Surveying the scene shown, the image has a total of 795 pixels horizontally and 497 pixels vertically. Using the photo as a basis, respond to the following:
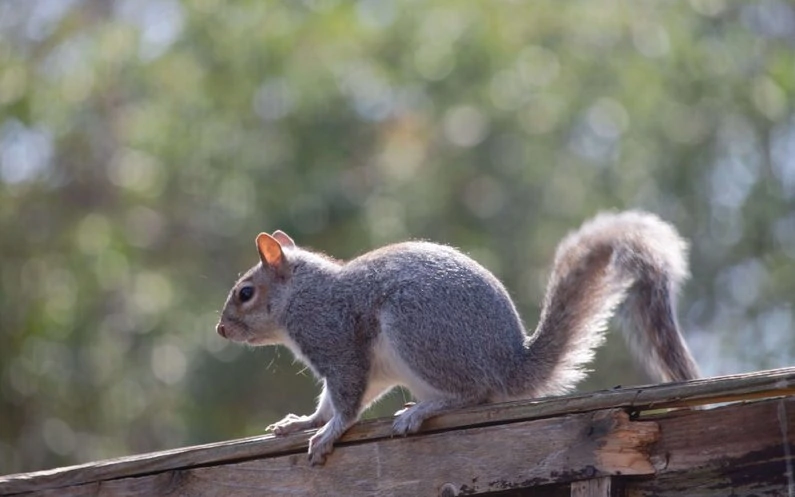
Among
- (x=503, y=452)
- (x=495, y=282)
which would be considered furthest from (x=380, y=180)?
(x=503, y=452)

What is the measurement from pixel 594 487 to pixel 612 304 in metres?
0.93

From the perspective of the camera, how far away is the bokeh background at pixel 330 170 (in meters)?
10.3

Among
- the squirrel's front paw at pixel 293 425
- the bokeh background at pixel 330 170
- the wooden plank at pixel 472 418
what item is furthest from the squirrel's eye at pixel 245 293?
the bokeh background at pixel 330 170

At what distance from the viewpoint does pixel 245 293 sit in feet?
14.9

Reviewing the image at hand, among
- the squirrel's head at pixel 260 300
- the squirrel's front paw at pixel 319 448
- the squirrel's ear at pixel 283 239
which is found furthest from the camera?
the squirrel's ear at pixel 283 239

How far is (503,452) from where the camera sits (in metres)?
3.36

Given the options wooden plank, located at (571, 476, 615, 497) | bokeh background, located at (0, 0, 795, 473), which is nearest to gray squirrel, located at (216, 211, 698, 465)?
wooden plank, located at (571, 476, 615, 497)

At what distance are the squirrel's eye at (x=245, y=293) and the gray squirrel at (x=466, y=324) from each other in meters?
0.22

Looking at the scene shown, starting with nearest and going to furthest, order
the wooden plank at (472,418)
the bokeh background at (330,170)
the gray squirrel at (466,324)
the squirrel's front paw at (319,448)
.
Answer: the wooden plank at (472,418)
the squirrel's front paw at (319,448)
the gray squirrel at (466,324)
the bokeh background at (330,170)

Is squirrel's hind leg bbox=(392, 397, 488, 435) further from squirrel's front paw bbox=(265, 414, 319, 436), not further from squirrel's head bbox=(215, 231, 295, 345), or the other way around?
squirrel's head bbox=(215, 231, 295, 345)

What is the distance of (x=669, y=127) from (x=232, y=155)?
11.1 feet

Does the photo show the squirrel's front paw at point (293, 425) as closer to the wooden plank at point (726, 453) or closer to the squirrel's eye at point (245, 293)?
the squirrel's eye at point (245, 293)

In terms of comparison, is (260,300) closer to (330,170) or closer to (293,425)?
(293,425)

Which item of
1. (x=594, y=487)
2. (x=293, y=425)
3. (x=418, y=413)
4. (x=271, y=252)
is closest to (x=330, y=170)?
(x=271, y=252)
